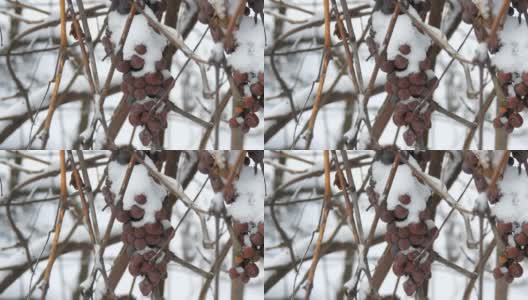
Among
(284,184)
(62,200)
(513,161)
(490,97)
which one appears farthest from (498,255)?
(62,200)

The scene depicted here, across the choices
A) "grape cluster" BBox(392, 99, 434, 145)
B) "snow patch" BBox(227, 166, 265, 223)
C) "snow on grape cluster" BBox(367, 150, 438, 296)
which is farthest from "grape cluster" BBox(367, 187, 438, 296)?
"snow patch" BBox(227, 166, 265, 223)

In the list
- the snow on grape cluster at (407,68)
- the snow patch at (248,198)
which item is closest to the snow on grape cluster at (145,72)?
the snow patch at (248,198)

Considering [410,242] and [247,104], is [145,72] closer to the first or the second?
[247,104]

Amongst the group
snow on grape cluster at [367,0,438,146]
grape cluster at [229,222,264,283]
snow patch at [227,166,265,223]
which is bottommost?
grape cluster at [229,222,264,283]

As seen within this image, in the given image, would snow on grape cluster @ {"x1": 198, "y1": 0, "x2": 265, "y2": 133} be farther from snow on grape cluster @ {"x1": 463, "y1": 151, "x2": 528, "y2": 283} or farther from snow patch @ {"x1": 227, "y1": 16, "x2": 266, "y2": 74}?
snow on grape cluster @ {"x1": 463, "y1": 151, "x2": 528, "y2": 283}

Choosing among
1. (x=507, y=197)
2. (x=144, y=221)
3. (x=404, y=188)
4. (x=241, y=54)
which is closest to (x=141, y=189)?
(x=144, y=221)

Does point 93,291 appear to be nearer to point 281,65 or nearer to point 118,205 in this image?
point 118,205

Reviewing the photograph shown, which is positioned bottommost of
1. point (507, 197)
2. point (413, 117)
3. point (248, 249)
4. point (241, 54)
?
point (248, 249)
